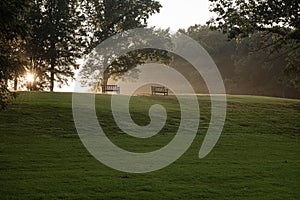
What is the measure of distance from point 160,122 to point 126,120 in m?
2.14

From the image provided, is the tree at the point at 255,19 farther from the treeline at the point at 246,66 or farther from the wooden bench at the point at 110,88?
the treeline at the point at 246,66

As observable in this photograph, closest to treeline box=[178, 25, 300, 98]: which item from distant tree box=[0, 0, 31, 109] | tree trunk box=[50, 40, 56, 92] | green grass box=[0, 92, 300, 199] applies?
tree trunk box=[50, 40, 56, 92]

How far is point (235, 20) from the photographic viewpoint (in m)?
28.0

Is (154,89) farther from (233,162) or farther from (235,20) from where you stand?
(233,162)

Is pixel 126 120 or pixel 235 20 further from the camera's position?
pixel 235 20

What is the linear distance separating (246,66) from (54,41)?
150 ft

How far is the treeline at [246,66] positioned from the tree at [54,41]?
102 ft

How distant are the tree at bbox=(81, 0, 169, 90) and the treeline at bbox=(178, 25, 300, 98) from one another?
66.5ft

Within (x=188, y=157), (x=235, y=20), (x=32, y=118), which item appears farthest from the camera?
(x=235, y=20)

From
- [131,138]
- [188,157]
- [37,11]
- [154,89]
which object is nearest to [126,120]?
[131,138]

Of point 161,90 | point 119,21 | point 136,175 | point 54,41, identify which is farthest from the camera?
point 119,21

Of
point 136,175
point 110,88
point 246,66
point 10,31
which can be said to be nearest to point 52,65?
point 110,88

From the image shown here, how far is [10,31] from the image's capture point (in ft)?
31.9

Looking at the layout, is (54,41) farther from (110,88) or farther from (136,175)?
(136,175)
